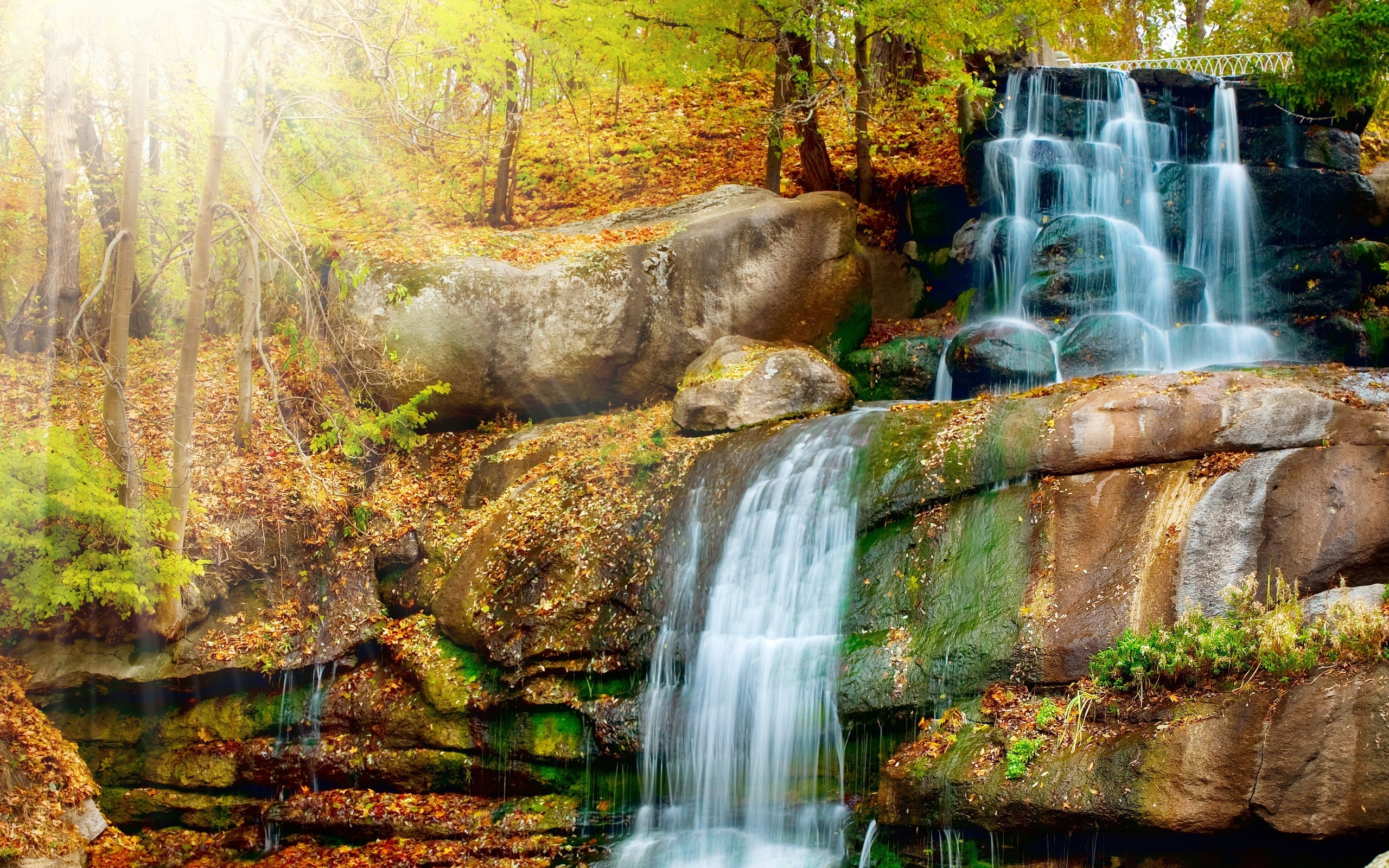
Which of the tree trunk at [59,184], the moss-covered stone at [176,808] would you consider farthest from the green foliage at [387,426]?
the tree trunk at [59,184]

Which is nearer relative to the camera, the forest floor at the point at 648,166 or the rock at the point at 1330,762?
the rock at the point at 1330,762

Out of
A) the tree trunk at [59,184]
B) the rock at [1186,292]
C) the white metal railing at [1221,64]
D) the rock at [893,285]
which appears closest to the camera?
the tree trunk at [59,184]

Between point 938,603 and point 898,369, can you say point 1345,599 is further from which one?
point 898,369

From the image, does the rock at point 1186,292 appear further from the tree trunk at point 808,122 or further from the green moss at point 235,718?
the green moss at point 235,718

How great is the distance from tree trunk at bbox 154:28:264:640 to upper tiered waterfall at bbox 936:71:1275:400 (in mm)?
8216

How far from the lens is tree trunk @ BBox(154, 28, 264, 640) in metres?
7.84

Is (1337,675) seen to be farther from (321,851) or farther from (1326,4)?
(1326,4)

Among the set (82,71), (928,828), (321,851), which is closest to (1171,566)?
(928,828)

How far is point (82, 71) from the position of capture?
424 inches

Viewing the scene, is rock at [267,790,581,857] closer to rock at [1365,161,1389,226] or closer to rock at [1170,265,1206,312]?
rock at [1170,265,1206,312]

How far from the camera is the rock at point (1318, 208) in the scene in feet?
42.1

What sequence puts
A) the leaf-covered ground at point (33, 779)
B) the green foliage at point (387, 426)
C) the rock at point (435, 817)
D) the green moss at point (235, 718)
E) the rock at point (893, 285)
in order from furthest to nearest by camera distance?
the rock at point (893, 285)
the green foliage at point (387, 426)
the green moss at point (235, 718)
the rock at point (435, 817)
the leaf-covered ground at point (33, 779)

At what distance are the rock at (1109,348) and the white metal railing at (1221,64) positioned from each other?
198 inches

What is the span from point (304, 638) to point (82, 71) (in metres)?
7.00
